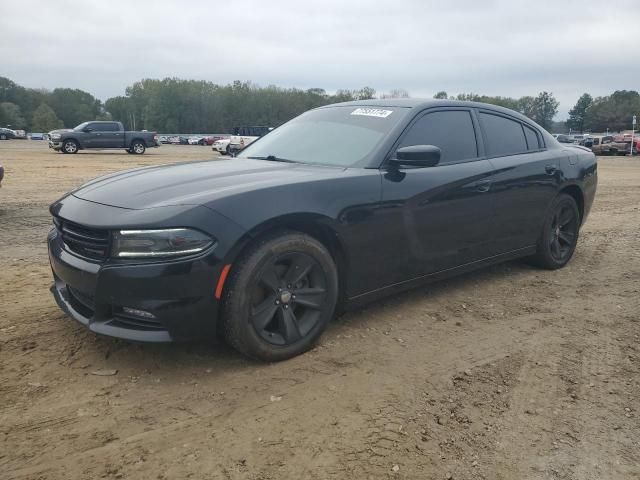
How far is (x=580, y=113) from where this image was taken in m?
125

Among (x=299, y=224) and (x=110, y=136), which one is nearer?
(x=299, y=224)

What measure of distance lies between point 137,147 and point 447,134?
25216 millimetres

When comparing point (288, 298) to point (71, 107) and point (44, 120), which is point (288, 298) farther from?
point (71, 107)

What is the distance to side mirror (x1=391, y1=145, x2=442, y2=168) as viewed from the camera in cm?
346

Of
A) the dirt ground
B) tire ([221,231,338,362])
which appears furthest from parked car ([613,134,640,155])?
tire ([221,231,338,362])

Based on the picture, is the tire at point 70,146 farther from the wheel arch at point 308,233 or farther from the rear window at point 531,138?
the wheel arch at point 308,233

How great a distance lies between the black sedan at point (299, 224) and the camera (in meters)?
2.72

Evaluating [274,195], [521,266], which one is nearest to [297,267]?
[274,195]

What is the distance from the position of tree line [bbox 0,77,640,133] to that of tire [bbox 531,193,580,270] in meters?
95.7

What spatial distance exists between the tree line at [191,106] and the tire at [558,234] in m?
95.7

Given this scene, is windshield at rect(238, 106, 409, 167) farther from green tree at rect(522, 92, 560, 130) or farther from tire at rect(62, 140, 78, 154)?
green tree at rect(522, 92, 560, 130)

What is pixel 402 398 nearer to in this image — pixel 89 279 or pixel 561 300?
pixel 89 279

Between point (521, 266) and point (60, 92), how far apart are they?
127953mm

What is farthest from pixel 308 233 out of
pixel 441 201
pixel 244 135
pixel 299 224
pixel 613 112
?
pixel 613 112
